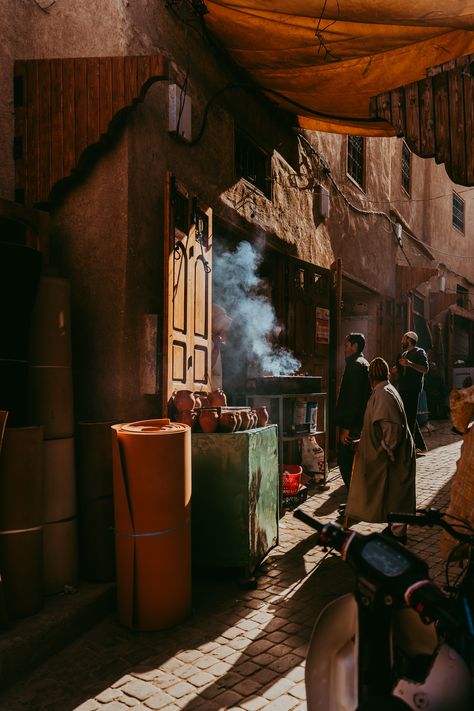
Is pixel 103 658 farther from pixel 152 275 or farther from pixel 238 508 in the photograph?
pixel 152 275

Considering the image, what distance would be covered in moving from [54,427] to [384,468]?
9.87ft

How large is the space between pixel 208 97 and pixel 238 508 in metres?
4.52

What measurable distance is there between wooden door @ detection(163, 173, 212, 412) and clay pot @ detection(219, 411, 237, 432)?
1.95ft

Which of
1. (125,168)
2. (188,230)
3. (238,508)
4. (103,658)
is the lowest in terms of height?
(103,658)

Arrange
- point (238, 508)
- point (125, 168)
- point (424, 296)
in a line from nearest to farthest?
point (238, 508), point (125, 168), point (424, 296)

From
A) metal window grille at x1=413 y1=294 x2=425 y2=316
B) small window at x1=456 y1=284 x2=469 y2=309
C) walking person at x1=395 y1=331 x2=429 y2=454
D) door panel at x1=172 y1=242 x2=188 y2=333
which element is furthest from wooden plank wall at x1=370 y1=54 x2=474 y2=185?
small window at x1=456 y1=284 x2=469 y2=309

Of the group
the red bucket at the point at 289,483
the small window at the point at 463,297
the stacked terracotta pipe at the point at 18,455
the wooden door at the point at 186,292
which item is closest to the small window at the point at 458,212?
the small window at the point at 463,297

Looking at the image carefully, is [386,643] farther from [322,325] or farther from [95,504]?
[322,325]

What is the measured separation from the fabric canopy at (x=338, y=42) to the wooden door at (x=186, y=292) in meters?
1.96

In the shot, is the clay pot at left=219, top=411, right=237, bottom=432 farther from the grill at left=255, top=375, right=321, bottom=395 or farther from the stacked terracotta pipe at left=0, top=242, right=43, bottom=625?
the grill at left=255, top=375, right=321, bottom=395

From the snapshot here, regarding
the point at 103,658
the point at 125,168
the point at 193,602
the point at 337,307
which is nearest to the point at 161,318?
the point at 125,168

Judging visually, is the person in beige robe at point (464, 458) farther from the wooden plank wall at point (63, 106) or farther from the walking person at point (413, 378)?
the walking person at point (413, 378)

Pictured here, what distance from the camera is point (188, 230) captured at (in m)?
5.23

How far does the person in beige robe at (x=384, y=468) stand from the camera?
503cm
